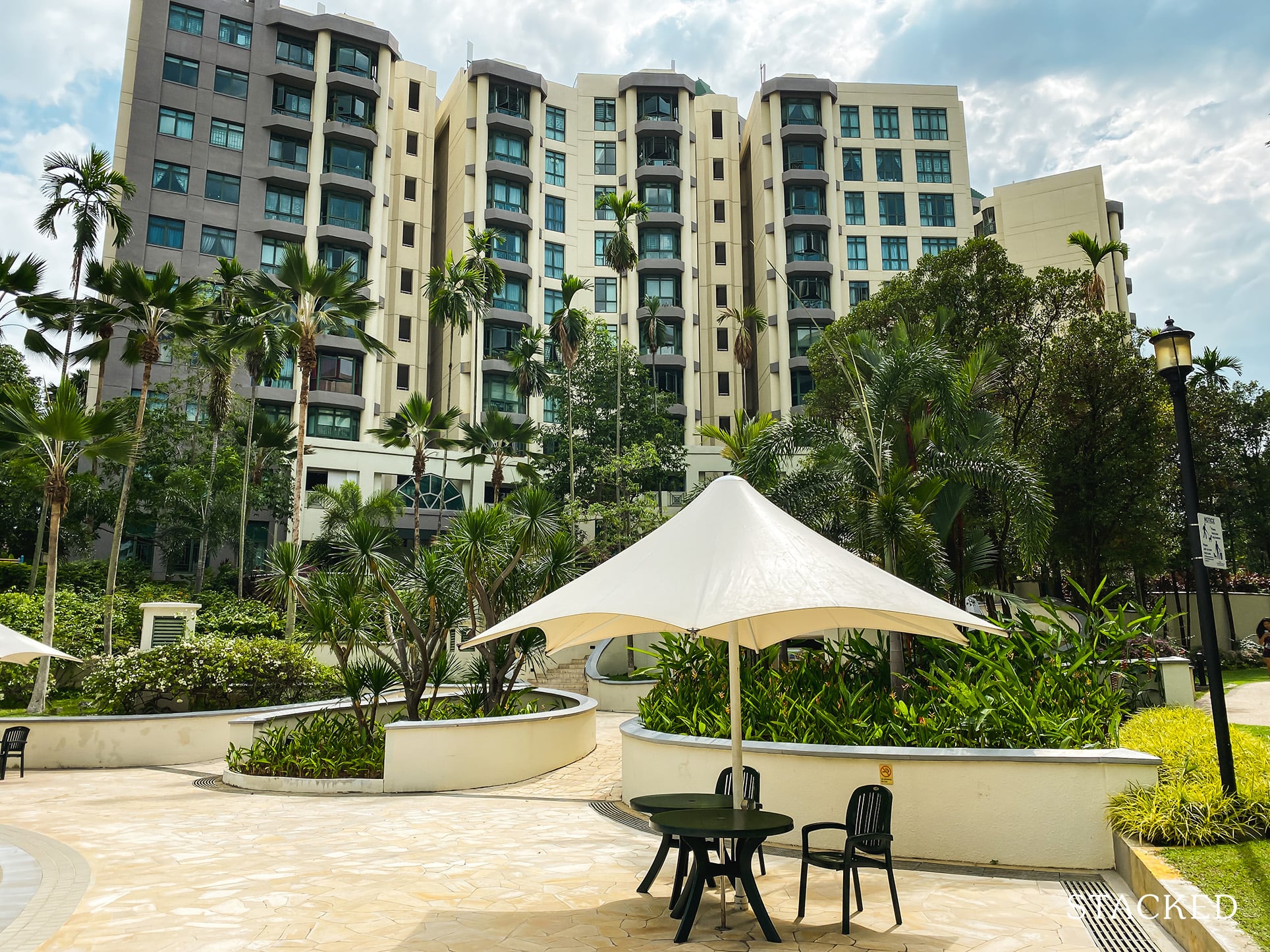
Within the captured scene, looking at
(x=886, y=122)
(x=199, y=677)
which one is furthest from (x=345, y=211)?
(x=199, y=677)

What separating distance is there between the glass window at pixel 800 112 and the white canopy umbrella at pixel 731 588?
165 feet

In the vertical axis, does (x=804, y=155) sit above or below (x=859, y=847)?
above

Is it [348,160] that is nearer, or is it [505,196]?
[348,160]

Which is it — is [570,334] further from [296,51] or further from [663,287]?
[296,51]

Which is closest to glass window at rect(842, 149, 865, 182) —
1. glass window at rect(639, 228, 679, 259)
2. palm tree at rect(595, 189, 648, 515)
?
glass window at rect(639, 228, 679, 259)

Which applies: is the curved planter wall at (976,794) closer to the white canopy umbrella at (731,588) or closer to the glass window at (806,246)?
the white canopy umbrella at (731,588)

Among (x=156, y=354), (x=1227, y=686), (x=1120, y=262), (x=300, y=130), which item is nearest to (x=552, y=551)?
(x=156, y=354)

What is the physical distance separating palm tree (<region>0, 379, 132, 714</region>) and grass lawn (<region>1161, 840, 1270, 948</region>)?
1889 centimetres

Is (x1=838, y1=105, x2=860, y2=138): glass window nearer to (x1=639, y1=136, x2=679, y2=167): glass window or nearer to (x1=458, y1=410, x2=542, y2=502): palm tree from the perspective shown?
(x1=639, y1=136, x2=679, y2=167): glass window

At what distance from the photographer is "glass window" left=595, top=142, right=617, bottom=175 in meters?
52.9

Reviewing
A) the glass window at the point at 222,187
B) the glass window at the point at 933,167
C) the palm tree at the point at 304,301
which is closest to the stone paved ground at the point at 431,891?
the palm tree at the point at 304,301

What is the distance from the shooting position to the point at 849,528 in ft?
49.4

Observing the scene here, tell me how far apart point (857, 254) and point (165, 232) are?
1509 inches

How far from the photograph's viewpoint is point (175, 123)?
43.5 meters
